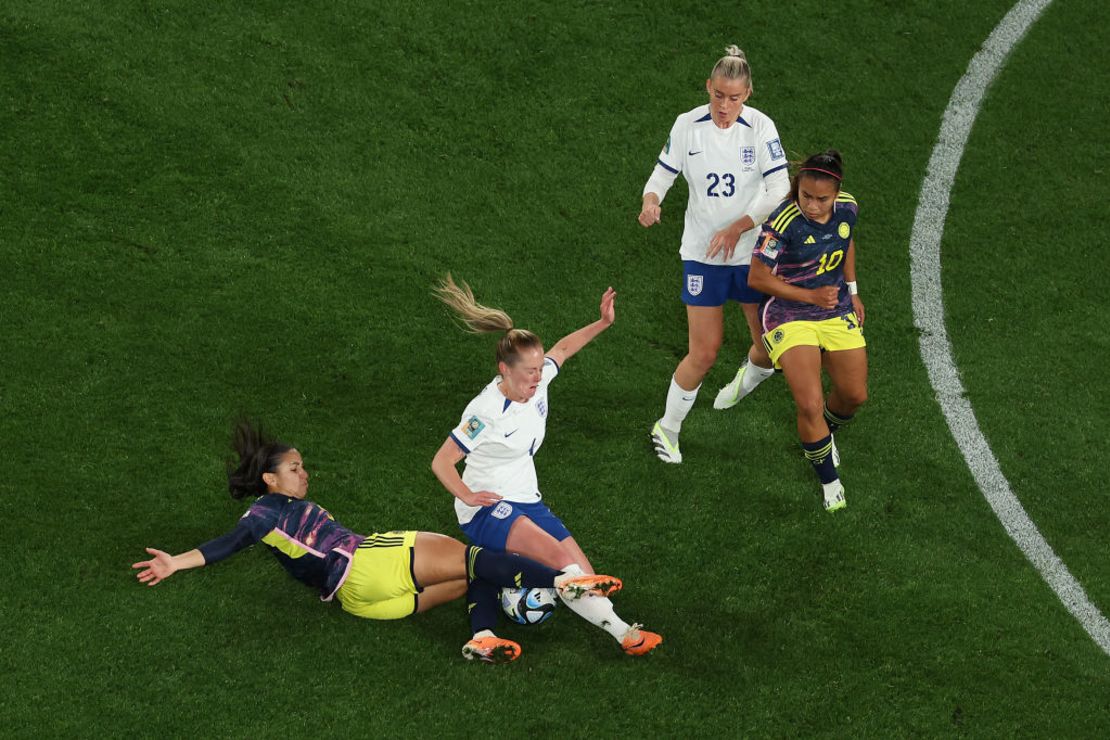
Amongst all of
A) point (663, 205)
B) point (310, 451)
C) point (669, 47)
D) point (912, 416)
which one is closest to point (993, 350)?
point (912, 416)

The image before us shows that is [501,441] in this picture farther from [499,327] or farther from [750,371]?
[750,371]

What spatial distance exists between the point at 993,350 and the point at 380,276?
4352 millimetres

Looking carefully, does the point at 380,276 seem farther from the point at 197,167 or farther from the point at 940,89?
the point at 940,89

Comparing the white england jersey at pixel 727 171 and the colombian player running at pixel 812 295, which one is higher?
the white england jersey at pixel 727 171

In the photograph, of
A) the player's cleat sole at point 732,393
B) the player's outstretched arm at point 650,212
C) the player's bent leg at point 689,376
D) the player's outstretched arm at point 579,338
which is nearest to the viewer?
the player's outstretched arm at point 579,338

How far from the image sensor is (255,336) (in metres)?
8.80

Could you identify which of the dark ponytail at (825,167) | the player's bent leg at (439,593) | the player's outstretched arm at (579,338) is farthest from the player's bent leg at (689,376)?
the player's bent leg at (439,593)

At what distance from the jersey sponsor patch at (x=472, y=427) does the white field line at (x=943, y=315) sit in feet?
11.4

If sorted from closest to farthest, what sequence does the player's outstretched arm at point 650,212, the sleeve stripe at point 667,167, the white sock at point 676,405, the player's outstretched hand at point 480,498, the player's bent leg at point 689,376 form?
the player's outstretched hand at point 480,498
the player's outstretched arm at point 650,212
the sleeve stripe at point 667,167
the player's bent leg at point 689,376
the white sock at point 676,405

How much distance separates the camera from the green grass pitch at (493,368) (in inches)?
269

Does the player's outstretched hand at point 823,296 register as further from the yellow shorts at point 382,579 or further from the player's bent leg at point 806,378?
the yellow shorts at point 382,579

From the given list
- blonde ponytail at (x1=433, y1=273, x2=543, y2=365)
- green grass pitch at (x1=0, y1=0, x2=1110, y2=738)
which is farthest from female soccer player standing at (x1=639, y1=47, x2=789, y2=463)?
blonde ponytail at (x1=433, y1=273, x2=543, y2=365)

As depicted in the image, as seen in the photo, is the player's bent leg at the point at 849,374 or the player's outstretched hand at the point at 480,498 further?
the player's bent leg at the point at 849,374

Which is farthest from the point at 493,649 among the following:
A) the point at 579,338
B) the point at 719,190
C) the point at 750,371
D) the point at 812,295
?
the point at 719,190
